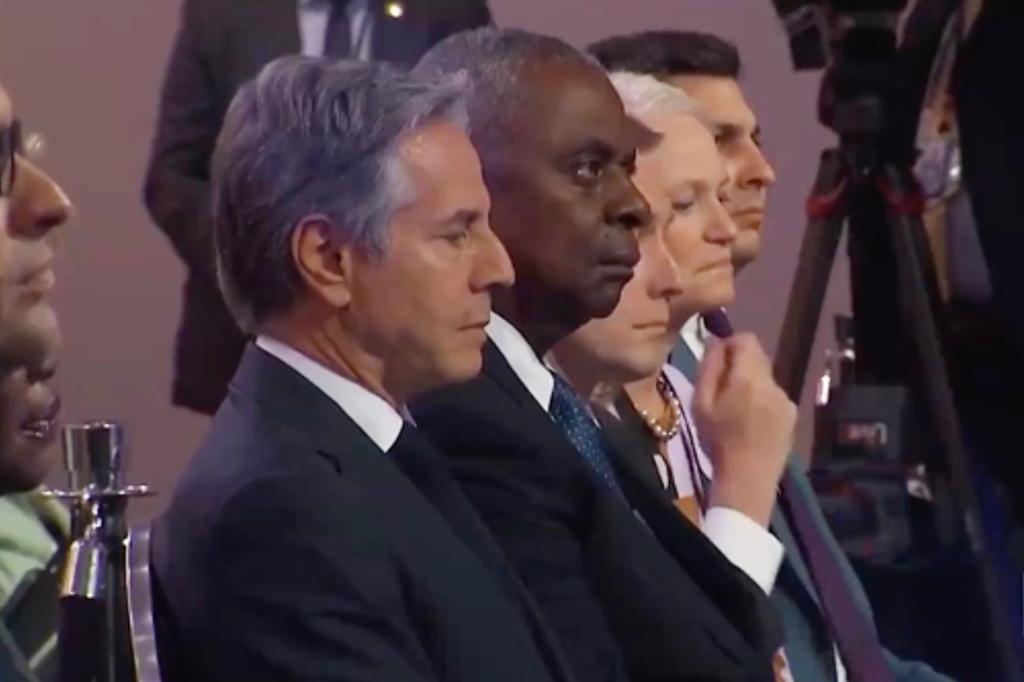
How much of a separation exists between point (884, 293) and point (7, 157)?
151cm

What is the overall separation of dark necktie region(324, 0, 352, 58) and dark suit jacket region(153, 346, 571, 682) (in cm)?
126

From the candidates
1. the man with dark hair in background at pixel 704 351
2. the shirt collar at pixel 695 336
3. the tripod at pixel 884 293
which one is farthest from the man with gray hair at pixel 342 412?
the tripod at pixel 884 293

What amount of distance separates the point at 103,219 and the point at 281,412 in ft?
4.87

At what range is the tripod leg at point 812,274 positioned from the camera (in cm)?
241

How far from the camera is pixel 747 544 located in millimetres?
1576

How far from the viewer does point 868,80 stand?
242 centimetres

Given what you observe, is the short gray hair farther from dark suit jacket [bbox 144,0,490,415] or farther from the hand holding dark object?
dark suit jacket [bbox 144,0,490,415]

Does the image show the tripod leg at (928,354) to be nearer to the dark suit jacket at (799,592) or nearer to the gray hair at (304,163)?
the dark suit jacket at (799,592)

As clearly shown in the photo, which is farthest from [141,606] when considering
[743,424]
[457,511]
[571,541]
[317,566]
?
[743,424]

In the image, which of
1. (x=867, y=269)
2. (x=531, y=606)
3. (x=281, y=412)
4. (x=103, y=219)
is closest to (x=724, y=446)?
(x=531, y=606)

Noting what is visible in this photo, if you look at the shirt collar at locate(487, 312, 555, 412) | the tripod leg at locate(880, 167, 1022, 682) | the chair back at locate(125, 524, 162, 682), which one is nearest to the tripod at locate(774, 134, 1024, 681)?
the tripod leg at locate(880, 167, 1022, 682)

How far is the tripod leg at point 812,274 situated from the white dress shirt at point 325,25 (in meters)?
0.58

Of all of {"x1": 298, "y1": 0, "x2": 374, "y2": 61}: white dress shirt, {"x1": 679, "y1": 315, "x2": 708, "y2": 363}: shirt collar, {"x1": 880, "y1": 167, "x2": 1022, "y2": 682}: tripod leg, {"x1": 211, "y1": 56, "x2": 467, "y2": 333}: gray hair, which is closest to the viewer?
{"x1": 211, "y1": 56, "x2": 467, "y2": 333}: gray hair

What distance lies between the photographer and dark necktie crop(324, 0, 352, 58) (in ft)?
8.23
